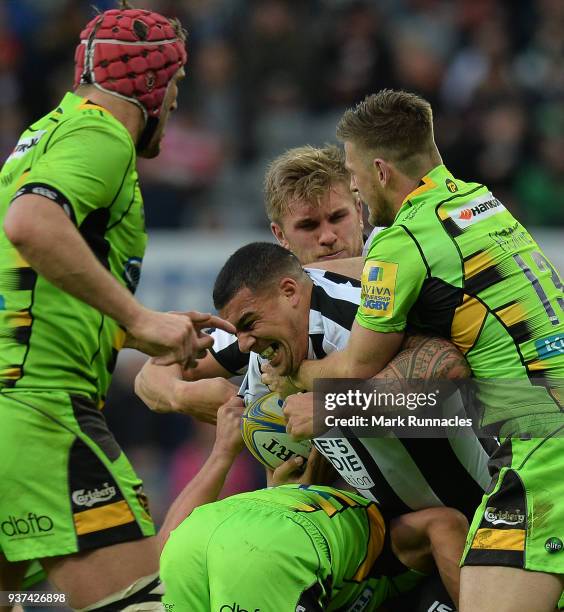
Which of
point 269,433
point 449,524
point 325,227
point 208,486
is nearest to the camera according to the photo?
point 449,524

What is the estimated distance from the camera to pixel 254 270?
4477 millimetres

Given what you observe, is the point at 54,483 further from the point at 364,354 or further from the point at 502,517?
the point at 502,517

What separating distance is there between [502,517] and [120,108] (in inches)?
83.0

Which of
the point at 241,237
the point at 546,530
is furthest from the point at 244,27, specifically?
the point at 546,530

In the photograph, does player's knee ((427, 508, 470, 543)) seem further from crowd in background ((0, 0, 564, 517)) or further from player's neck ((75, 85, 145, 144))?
crowd in background ((0, 0, 564, 517))

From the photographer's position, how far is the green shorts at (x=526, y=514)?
3963mm

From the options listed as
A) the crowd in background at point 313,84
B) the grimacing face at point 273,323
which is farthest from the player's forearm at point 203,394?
the crowd in background at point 313,84

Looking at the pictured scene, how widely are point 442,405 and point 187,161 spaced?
7526 millimetres

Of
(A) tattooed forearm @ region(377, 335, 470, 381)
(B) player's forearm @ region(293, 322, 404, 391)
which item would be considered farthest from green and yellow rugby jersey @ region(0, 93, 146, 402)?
(A) tattooed forearm @ region(377, 335, 470, 381)

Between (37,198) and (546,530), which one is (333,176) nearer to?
(37,198)

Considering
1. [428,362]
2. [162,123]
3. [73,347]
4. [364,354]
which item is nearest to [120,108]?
[162,123]

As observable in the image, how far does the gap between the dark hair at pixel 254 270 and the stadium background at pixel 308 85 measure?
18.7 feet

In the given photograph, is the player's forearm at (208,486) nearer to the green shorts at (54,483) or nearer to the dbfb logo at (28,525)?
the green shorts at (54,483)

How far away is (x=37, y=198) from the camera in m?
4.12
